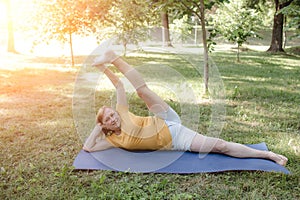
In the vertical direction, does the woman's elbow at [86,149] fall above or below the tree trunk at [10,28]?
below

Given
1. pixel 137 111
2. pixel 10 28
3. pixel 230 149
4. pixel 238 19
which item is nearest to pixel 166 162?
pixel 230 149

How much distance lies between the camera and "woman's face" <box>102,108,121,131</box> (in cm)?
317

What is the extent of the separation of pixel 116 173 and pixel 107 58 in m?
1.16

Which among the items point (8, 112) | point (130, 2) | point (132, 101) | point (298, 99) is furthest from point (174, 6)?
point (8, 112)

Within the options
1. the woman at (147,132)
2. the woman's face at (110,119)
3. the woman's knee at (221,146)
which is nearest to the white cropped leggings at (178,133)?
the woman at (147,132)

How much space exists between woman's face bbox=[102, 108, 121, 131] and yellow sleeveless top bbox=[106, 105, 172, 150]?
0.07m

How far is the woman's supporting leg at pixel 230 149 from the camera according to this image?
10.3 feet

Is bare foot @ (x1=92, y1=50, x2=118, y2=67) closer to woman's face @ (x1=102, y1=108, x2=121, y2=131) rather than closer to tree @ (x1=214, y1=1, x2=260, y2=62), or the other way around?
woman's face @ (x1=102, y1=108, x2=121, y2=131)

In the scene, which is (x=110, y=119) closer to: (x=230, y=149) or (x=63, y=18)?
(x=230, y=149)

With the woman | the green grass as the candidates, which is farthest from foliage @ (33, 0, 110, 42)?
the woman

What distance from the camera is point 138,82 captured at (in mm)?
3305

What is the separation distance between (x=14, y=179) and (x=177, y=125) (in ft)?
5.30

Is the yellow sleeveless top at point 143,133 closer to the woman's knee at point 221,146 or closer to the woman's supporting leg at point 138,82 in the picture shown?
the woman's supporting leg at point 138,82

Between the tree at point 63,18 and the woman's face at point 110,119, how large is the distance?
12.0 ft
